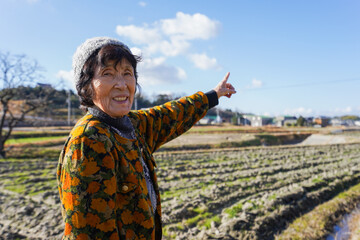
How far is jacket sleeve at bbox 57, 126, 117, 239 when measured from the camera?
1.01 metres

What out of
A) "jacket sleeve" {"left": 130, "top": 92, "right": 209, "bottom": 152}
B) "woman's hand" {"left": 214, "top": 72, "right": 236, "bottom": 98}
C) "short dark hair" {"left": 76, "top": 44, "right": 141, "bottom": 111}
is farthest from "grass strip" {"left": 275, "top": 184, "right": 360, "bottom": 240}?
"short dark hair" {"left": 76, "top": 44, "right": 141, "bottom": 111}

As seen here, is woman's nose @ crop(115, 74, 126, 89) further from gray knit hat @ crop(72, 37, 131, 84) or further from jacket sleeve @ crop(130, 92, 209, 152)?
jacket sleeve @ crop(130, 92, 209, 152)

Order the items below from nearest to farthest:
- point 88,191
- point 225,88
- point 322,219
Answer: point 88,191
point 225,88
point 322,219

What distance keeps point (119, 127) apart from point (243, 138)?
21033mm

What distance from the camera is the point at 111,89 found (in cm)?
125

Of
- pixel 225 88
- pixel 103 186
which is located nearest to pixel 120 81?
pixel 103 186

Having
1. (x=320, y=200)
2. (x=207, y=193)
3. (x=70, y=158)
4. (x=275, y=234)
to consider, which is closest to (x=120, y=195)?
(x=70, y=158)

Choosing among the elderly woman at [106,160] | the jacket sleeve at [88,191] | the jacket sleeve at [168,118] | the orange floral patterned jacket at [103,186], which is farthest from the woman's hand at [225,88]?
the jacket sleeve at [88,191]

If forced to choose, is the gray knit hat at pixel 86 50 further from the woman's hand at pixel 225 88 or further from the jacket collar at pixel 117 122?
the woman's hand at pixel 225 88

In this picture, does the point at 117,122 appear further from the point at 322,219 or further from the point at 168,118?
the point at 322,219

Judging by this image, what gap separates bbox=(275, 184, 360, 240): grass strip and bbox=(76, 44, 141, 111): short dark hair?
14.5 feet

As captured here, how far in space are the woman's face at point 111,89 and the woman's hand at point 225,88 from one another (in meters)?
0.95

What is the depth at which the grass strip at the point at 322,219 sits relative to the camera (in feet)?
15.3

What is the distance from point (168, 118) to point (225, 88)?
62 cm
